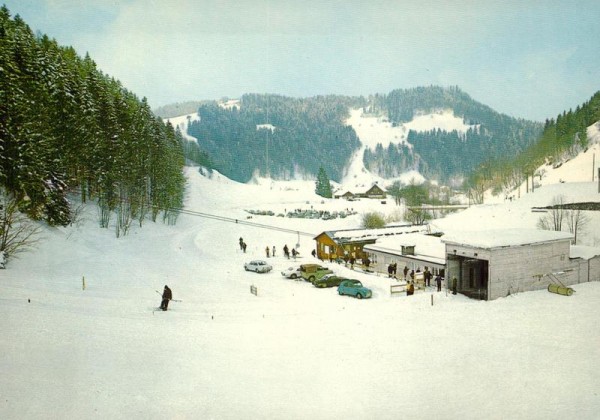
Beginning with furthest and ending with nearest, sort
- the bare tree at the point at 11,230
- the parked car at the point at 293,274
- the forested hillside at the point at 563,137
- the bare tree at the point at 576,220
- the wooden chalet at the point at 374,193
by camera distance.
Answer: the wooden chalet at the point at 374,193
the forested hillside at the point at 563,137
the bare tree at the point at 576,220
the parked car at the point at 293,274
the bare tree at the point at 11,230

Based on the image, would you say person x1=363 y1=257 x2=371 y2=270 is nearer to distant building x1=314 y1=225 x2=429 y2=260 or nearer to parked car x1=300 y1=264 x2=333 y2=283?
distant building x1=314 y1=225 x2=429 y2=260

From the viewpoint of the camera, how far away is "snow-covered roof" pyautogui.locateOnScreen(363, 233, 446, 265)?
91.6 ft

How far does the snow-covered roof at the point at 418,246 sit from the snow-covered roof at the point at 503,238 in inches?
146

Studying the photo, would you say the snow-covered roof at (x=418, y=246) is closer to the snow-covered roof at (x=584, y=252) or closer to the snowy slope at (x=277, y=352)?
the snowy slope at (x=277, y=352)

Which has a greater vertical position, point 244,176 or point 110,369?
point 244,176

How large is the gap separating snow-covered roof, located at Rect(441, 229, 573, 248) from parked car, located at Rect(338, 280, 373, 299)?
5815 millimetres

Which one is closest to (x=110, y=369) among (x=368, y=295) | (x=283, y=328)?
(x=283, y=328)

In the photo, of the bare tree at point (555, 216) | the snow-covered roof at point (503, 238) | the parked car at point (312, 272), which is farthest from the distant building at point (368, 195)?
the snow-covered roof at point (503, 238)

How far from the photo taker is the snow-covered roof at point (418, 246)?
27.9m

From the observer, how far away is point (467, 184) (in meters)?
121

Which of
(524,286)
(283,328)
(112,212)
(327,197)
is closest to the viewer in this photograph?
(283,328)

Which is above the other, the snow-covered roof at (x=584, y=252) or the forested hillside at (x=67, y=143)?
the forested hillside at (x=67, y=143)

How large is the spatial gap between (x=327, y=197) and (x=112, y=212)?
249 feet

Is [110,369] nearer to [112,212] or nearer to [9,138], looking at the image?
[9,138]
